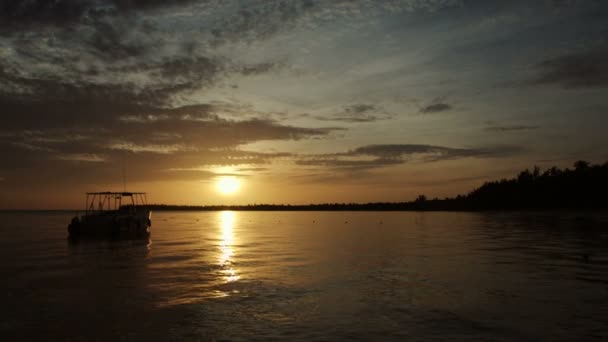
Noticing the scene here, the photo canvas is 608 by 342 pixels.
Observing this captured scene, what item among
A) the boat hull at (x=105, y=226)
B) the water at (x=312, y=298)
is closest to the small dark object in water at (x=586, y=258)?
the water at (x=312, y=298)

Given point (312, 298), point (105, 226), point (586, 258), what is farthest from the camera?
point (105, 226)

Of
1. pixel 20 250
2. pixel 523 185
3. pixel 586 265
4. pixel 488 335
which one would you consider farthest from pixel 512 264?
pixel 523 185

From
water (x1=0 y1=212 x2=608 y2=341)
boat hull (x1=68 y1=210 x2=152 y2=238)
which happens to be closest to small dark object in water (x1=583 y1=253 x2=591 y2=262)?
water (x1=0 y1=212 x2=608 y2=341)

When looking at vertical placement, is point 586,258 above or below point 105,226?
below


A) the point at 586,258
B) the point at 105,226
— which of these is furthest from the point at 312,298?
the point at 105,226

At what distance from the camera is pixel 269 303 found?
18219 millimetres

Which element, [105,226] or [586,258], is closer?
[586,258]

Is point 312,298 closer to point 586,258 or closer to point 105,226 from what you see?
point 586,258

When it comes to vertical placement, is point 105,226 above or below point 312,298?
above

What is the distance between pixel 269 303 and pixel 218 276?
8.14m

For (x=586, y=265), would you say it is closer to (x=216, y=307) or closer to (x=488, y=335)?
(x=488, y=335)

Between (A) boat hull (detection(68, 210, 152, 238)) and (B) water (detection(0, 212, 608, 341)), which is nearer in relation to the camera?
(B) water (detection(0, 212, 608, 341))

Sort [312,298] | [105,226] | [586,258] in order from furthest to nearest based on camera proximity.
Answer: [105,226]
[586,258]
[312,298]

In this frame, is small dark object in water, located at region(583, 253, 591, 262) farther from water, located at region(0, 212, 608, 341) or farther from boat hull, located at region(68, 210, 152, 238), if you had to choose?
boat hull, located at region(68, 210, 152, 238)
